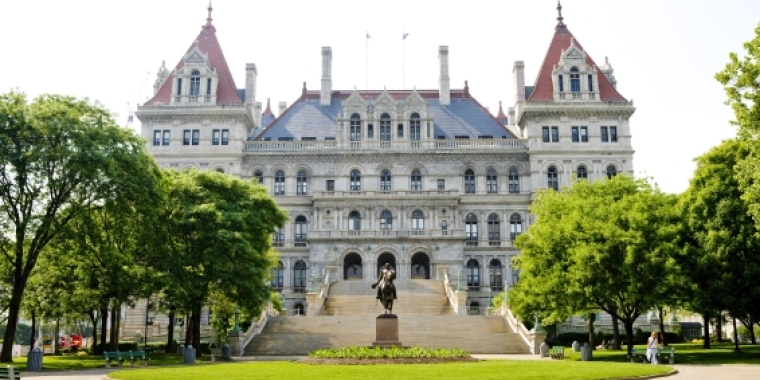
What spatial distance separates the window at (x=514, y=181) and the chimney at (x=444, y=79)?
33.2 ft

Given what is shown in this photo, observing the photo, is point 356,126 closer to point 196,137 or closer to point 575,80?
point 196,137

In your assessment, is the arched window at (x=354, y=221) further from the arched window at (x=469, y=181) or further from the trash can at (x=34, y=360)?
the trash can at (x=34, y=360)

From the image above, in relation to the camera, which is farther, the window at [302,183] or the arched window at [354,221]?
the window at [302,183]

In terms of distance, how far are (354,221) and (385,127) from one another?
366 inches

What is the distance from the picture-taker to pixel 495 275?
64.3 m

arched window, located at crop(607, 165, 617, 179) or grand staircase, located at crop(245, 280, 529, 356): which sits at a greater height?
arched window, located at crop(607, 165, 617, 179)

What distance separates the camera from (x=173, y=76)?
66.6 meters

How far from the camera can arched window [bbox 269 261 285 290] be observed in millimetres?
64000

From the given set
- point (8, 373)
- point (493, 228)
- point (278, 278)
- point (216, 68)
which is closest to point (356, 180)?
point (278, 278)

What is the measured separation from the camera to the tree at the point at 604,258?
112 feet

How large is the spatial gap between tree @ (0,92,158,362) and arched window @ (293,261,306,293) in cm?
3101

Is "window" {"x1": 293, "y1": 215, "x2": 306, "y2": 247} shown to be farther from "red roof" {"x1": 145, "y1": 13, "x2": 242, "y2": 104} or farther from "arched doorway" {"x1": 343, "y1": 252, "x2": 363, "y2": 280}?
"red roof" {"x1": 145, "y1": 13, "x2": 242, "y2": 104}

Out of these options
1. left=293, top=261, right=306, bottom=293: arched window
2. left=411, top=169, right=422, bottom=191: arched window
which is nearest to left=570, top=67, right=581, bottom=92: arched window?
left=411, top=169, right=422, bottom=191: arched window

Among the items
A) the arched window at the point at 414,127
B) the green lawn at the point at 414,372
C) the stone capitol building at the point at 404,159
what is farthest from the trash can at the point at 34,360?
the arched window at the point at 414,127
